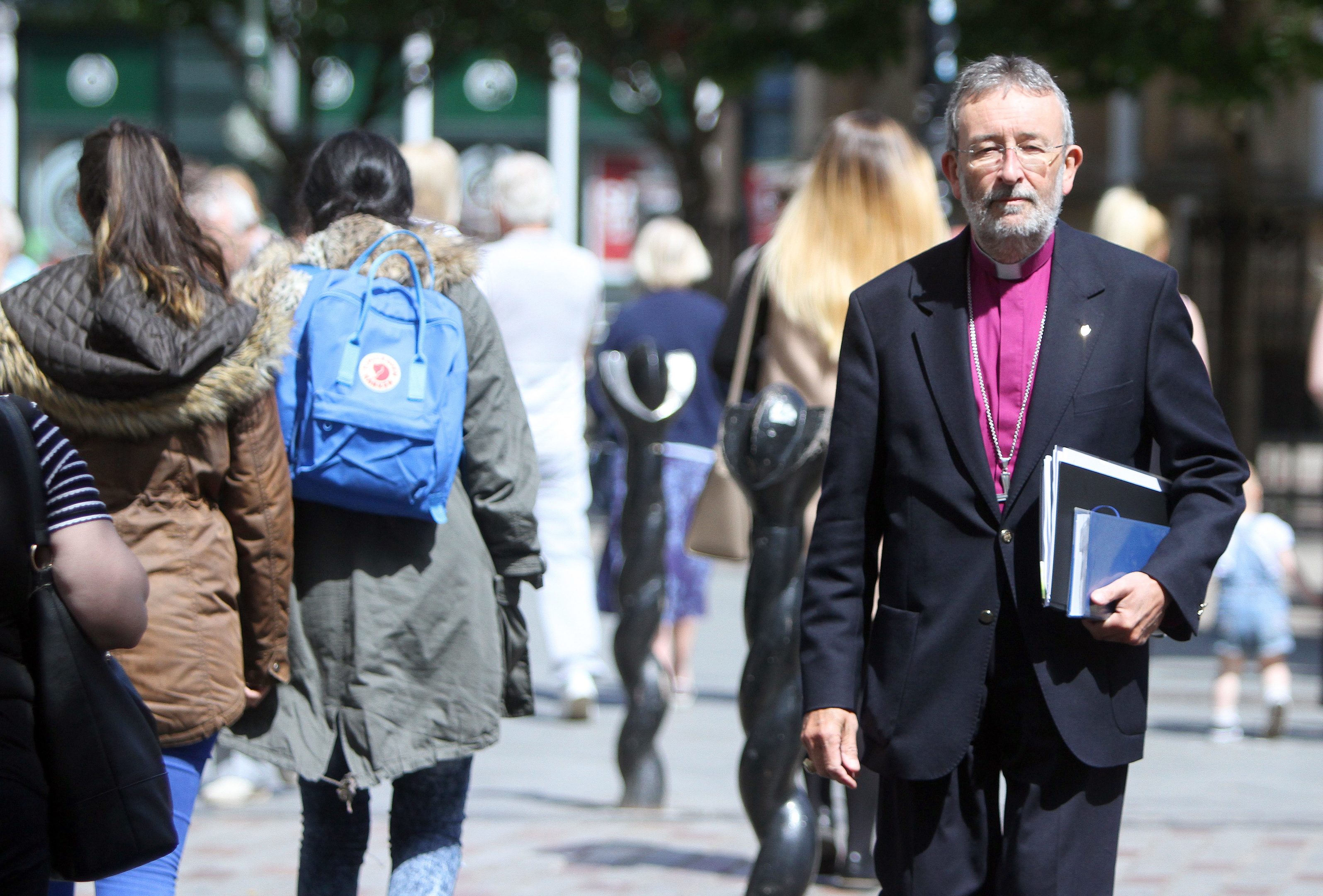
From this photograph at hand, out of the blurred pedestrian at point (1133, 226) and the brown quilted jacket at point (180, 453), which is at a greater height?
the blurred pedestrian at point (1133, 226)

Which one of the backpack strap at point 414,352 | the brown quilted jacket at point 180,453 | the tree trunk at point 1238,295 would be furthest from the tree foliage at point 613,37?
the brown quilted jacket at point 180,453

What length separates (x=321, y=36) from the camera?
1958 cm

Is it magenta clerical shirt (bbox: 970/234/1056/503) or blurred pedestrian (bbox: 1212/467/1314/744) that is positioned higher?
magenta clerical shirt (bbox: 970/234/1056/503)

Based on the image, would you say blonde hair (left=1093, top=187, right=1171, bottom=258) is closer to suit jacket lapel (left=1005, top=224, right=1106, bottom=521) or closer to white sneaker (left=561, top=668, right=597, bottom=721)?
white sneaker (left=561, top=668, right=597, bottom=721)

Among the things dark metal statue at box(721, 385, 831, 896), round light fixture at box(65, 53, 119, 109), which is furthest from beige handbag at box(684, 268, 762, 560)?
round light fixture at box(65, 53, 119, 109)

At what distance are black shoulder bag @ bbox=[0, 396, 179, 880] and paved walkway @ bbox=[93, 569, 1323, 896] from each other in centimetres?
160

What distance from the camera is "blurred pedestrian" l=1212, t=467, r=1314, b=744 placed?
7.34 metres

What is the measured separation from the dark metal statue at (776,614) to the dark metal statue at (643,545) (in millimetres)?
1258

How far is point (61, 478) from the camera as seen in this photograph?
277 cm

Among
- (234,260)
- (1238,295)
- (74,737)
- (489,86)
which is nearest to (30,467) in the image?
(74,737)

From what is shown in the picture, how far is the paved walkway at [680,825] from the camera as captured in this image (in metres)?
5.10

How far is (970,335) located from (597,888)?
2.53 meters

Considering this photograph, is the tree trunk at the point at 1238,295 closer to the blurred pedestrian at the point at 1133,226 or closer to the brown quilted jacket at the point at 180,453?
the blurred pedestrian at the point at 1133,226

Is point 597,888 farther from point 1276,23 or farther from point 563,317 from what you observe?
point 1276,23
